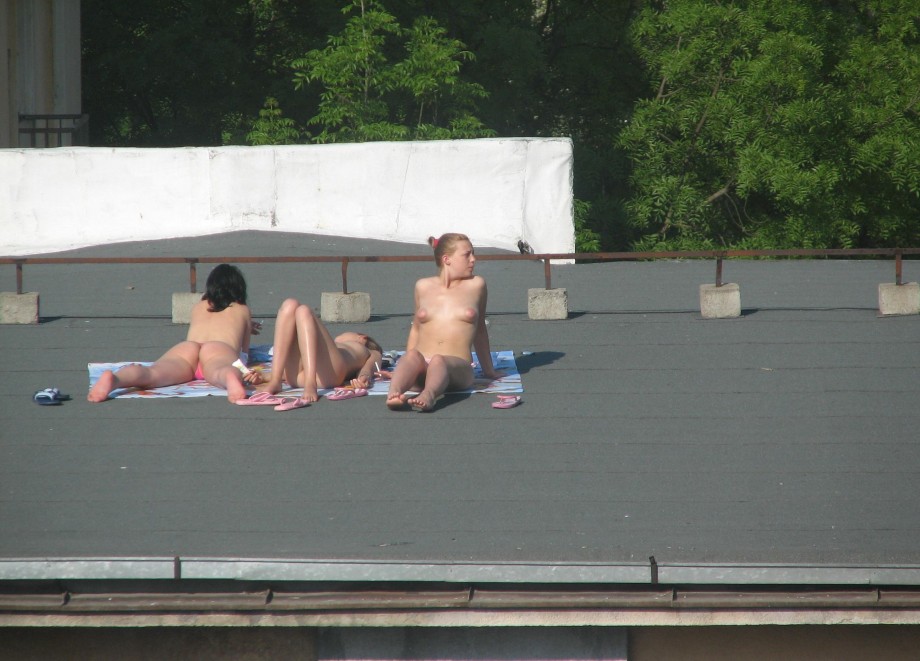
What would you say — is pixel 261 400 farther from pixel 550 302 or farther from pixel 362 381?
pixel 550 302

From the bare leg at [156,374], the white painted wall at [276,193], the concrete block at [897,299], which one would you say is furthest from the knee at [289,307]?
the white painted wall at [276,193]

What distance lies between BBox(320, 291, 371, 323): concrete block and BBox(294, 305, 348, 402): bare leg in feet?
5.88

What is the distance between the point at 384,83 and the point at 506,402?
566 inches

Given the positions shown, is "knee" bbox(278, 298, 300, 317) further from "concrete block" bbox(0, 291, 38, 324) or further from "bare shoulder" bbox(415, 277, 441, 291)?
"concrete block" bbox(0, 291, 38, 324)

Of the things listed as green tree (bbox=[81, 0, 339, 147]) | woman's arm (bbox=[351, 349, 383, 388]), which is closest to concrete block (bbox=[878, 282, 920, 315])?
woman's arm (bbox=[351, 349, 383, 388])

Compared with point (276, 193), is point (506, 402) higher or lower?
lower

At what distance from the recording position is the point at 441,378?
6477mm

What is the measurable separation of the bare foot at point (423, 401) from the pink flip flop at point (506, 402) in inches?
14.6

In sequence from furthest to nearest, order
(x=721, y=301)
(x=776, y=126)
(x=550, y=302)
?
(x=776, y=126), (x=550, y=302), (x=721, y=301)

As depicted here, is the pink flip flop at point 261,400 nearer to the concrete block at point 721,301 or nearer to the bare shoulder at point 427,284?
the bare shoulder at point 427,284

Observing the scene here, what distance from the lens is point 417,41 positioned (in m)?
20.0

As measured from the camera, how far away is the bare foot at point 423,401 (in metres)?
6.27

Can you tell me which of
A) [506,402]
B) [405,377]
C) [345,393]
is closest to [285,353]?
[345,393]

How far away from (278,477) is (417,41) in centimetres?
1589
